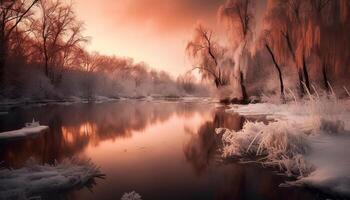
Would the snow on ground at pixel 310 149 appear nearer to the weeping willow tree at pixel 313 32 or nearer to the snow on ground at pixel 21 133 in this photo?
the weeping willow tree at pixel 313 32

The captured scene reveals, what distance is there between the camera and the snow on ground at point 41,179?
3.96 m

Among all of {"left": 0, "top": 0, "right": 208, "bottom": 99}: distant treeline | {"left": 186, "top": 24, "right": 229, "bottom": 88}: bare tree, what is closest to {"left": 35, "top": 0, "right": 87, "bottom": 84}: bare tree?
{"left": 0, "top": 0, "right": 208, "bottom": 99}: distant treeline

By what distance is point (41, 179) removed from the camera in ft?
14.5

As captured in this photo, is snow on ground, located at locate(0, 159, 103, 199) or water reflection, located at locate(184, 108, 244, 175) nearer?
snow on ground, located at locate(0, 159, 103, 199)

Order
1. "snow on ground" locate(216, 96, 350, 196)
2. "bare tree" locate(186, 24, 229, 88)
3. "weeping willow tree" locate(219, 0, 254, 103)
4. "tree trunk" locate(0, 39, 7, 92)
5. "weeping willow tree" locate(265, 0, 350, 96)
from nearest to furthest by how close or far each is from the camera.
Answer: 1. "snow on ground" locate(216, 96, 350, 196)
2. "weeping willow tree" locate(265, 0, 350, 96)
3. "weeping willow tree" locate(219, 0, 254, 103)
4. "tree trunk" locate(0, 39, 7, 92)
5. "bare tree" locate(186, 24, 229, 88)

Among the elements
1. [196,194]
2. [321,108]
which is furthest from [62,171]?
[321,108]

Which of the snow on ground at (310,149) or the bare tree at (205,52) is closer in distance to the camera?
the snow on ground at (310,149)

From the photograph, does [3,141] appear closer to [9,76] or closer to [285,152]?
[285,152]

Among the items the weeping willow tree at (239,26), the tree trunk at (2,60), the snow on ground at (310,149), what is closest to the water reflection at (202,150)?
the snow on ground at (310,149)

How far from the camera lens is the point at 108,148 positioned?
24.8ft

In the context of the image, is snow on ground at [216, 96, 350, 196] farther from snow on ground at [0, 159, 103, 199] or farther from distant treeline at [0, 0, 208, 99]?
distant treeline at [0, 0, 208, 99]

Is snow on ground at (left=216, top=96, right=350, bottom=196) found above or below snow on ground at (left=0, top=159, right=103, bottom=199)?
above

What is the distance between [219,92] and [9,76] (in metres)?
19.9

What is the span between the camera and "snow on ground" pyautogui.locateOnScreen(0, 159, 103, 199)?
156 inches
